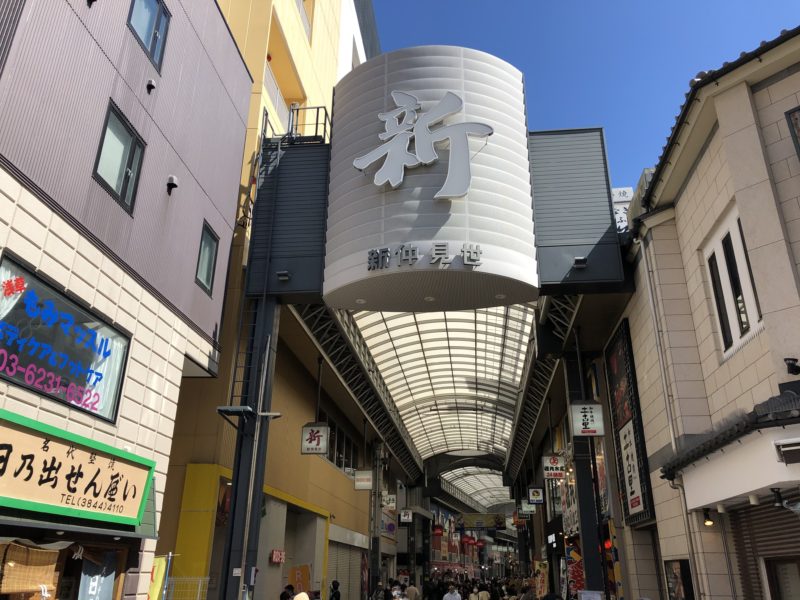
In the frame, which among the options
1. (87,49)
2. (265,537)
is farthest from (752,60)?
(265,537)

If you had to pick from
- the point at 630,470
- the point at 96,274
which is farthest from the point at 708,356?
the point at 96,274

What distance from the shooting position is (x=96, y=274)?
30.5ft

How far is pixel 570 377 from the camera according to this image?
57.3 feet

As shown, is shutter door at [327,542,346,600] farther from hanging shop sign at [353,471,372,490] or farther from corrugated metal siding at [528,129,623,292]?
corrugated metal siding at [528,129,623,292]

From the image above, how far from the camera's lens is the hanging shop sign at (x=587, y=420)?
14969 millimetres

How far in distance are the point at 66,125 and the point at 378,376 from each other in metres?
20.2

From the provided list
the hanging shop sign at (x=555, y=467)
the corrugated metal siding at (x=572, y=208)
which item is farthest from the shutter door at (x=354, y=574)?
the corrugated metal siding at (x=572, y=208)

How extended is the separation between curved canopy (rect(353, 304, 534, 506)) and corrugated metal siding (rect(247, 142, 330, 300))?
7.95m

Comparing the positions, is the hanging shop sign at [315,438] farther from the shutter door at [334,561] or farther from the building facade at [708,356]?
the shutter door at [334,561]

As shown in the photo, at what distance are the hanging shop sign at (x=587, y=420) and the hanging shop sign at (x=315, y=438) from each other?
6435mm

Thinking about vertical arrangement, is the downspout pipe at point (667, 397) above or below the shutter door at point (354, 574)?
above

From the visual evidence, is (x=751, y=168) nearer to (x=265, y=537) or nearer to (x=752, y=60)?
(x=752, y=60)

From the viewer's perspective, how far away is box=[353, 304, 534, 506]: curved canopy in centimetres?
2523

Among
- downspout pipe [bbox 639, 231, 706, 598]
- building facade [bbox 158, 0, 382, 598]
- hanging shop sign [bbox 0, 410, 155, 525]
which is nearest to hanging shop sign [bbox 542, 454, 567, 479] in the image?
building facade [bbox 158, 0, 382, 598]
